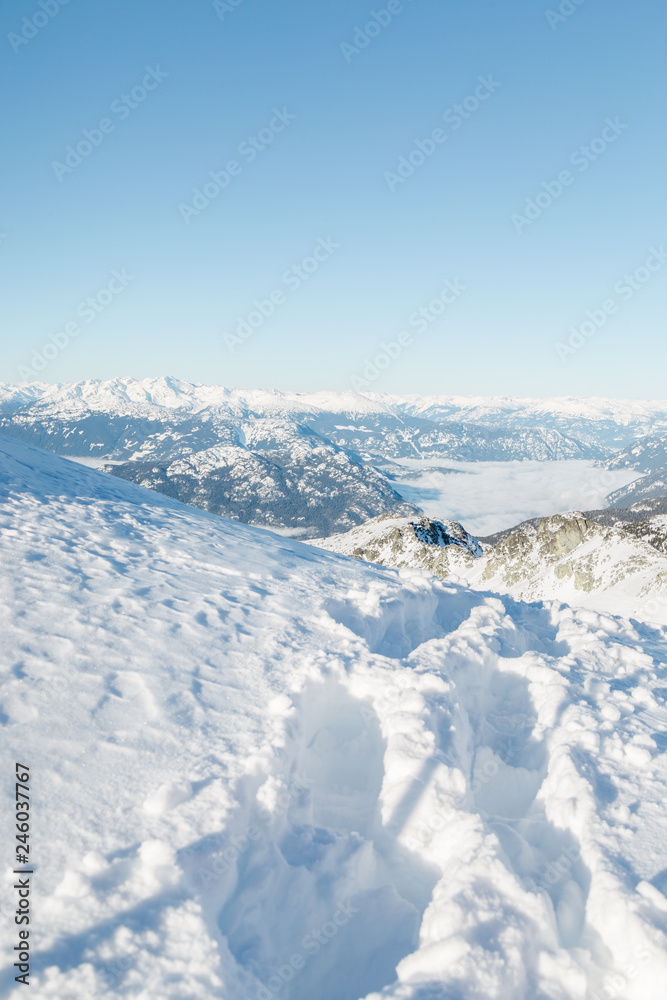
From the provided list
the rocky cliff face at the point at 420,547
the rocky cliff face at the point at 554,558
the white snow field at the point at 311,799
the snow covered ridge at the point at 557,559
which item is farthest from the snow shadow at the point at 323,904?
the rocky cliff face at the point at 420,547

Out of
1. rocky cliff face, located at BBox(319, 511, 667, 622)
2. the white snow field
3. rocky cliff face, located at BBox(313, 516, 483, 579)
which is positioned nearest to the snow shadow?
the white snow field

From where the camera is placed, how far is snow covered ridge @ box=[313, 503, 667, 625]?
60.2m

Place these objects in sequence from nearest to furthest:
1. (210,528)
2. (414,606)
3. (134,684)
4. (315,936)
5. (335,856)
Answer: (315,936), (335,856), (134,684), (414,606), (210,528)

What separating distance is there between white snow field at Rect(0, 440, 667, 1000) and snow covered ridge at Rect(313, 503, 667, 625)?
32.0 m

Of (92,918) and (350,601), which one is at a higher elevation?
(350,601)

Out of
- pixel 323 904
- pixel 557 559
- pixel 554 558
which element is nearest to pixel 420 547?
pixel 554 558

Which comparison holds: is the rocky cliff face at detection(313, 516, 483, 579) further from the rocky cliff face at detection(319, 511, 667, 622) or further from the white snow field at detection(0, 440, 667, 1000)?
the white snow field at detection(0, 440, 667, 1000)

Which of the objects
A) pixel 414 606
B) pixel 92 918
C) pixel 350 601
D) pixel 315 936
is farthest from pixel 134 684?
pixel 414 606

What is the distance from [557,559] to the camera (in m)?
88.2

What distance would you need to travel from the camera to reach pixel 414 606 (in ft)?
53.7

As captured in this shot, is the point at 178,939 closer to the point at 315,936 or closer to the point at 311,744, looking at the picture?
the point at 315,936

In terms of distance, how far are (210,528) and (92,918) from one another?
15.8 m

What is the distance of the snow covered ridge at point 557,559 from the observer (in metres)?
60.2

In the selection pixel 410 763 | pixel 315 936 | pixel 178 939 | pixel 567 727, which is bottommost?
pixel 315 936
